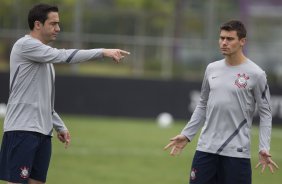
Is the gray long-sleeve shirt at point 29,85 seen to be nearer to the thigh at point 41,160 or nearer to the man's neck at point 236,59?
the thigh at point 41,160

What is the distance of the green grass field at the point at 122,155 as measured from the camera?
12.8 meters

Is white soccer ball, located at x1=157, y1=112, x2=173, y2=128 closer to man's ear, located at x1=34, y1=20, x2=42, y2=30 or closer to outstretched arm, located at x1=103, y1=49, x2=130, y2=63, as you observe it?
man's ear, located at x1=34, y1=20, x2=42, y2=30

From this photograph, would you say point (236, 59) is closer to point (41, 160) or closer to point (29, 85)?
point (29, 85)

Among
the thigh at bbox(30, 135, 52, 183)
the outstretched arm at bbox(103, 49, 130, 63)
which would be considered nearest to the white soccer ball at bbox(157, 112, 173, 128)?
the thigh at bbox(30, 135, 52, 183)

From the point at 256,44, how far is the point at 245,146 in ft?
58.2

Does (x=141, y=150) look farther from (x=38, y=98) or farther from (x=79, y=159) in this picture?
(x=38, y=98)

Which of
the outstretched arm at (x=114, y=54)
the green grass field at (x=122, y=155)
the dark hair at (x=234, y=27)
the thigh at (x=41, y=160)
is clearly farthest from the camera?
the green grass field at (x=122, y=155)

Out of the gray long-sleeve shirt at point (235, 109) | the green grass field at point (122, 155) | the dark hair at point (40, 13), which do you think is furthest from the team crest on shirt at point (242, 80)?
the green grass field at point (122, 155)

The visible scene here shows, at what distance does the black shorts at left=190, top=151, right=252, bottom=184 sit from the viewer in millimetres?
7961

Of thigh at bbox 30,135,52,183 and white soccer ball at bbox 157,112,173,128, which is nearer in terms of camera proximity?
thigh at bbox 30,135,52,183

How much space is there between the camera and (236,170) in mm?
7949

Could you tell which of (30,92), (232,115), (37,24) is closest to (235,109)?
(232,115)

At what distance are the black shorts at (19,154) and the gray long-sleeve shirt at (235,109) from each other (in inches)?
65.3

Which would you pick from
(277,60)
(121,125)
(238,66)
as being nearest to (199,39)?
(277,60)
